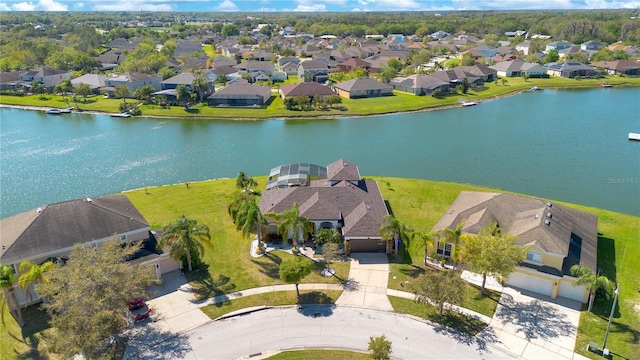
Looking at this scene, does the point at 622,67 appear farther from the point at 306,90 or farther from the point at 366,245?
the point at 366,245

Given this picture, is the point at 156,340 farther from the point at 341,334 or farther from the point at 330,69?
the point at 330,69

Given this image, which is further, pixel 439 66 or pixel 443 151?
pixel 439 66

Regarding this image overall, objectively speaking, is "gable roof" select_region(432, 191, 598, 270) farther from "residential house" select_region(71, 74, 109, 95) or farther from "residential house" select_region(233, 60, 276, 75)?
"residential house" select_region(71, 74, 109, 95)

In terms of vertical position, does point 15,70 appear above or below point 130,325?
above

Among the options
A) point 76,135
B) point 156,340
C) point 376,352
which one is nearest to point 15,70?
point 76,135

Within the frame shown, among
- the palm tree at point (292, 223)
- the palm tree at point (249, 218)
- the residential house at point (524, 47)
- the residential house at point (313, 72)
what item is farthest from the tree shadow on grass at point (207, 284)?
the residential house at point (524, 47)

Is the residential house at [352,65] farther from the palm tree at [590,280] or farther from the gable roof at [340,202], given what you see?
the palm tree at [590,280]
